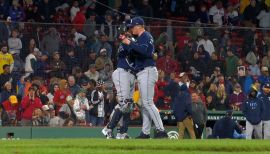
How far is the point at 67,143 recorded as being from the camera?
17.9 metres

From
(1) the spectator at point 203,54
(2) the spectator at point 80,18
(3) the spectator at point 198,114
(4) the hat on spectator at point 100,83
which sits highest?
(2) the spectator at point 80,18

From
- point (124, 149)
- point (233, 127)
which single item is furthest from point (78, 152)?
point (233, 127)

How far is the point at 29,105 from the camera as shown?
90.7 ft

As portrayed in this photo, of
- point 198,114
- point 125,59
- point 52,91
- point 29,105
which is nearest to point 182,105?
point 198,114

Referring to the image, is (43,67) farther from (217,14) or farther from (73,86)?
(217,14)

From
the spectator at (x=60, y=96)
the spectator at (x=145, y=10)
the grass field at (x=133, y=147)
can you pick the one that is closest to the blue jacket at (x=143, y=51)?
the grass field at (x=133, y=147)

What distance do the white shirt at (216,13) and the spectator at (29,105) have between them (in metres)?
10.1

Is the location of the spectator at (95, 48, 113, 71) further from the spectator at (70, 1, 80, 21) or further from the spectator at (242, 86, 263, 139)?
the spectator at (70, 1, 80, 21)

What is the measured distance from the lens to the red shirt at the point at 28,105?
27.6 m

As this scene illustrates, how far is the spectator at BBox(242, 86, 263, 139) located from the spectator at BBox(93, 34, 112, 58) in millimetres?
4051

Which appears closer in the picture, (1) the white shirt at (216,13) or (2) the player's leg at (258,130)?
(2) the player's leg at (258,130)

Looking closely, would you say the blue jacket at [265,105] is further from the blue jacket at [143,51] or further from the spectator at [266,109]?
the blue jacket at [143,51]

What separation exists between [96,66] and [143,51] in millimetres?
9953

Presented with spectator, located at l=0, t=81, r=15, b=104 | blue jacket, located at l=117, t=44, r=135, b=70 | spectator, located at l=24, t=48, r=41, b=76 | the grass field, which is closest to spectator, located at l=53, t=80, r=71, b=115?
spectator, located at l=24, t=48, r=41, b=76
